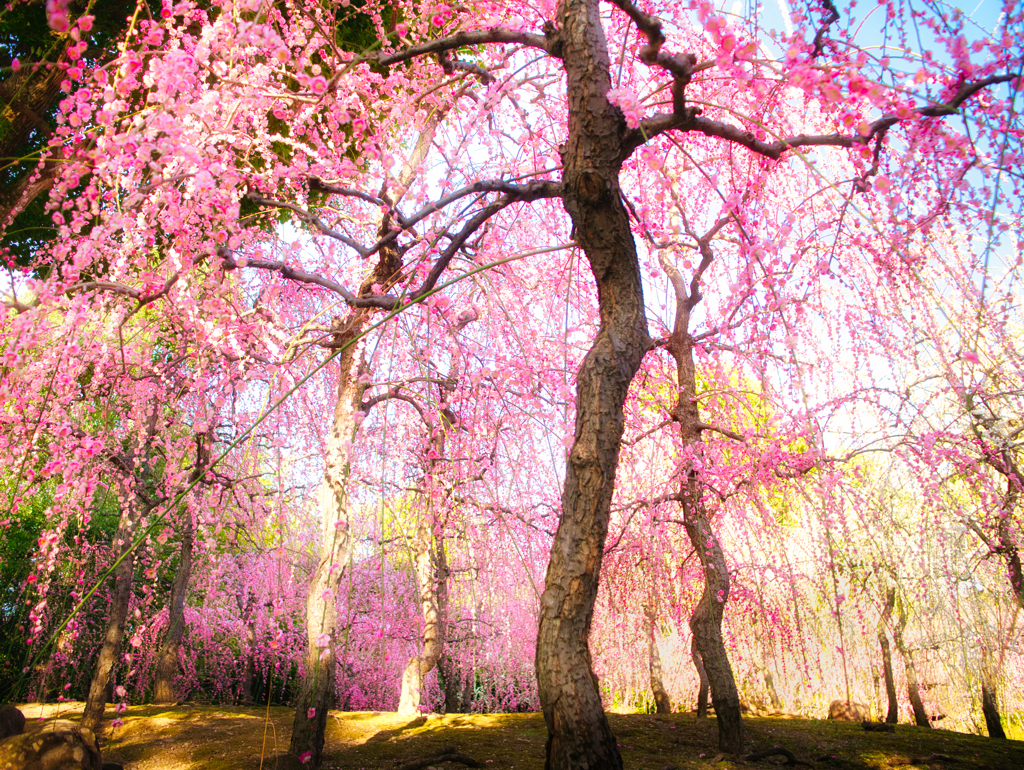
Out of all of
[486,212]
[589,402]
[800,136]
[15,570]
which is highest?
[800,136]

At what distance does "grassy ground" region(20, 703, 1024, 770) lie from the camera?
456 centimetres

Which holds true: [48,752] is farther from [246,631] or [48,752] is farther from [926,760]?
[926,760]

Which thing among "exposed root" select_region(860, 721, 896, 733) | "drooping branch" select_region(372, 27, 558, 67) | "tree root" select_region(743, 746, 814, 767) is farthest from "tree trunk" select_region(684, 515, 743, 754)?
"drooping branch" select_region(372, 27, 558, 67)

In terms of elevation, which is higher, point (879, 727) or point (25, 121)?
point (25, 121)

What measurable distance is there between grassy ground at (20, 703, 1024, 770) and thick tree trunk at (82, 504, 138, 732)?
0.33 meters

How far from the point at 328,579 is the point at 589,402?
3001mm

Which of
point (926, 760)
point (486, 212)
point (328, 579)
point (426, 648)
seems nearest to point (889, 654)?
point (926, 760)

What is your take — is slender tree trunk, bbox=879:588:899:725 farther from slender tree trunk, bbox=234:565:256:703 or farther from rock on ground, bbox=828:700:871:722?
slender tree trunk, bbox=234:565:256:703

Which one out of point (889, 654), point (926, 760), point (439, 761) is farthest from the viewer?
point (889, 654)

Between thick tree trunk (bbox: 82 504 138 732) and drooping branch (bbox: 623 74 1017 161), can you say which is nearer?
drooping branch (bbox: 623 74 1017 161)

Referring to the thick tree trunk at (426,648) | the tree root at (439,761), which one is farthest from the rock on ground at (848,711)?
the tree root at (439,761)

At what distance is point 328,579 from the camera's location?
14.4 feet

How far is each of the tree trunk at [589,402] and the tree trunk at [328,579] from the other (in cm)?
208

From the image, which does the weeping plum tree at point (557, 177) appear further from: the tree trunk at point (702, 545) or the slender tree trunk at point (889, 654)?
the slender tree trunk at point (889, 654)
